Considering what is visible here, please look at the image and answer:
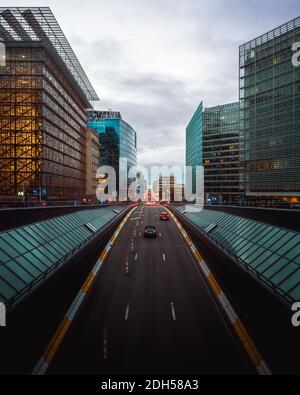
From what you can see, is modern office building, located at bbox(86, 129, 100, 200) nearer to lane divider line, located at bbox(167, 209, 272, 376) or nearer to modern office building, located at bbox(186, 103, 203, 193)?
modern office building, located at bbox(186, 103, 203, 193)

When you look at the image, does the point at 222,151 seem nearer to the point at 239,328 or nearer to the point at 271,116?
the point at 271,116

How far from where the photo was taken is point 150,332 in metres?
13.9

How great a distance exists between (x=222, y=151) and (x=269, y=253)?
137 meters

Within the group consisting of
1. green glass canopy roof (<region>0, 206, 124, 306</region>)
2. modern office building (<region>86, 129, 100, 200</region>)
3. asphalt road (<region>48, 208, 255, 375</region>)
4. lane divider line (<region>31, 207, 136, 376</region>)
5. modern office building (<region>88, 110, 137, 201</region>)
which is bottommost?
asphalt road (<region>48, 208, 255, 375</region>)

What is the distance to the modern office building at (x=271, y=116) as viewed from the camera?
70.1 metres

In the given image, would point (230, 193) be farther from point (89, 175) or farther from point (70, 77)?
point (70, 77)

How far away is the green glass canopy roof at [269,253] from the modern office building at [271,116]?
46961mm

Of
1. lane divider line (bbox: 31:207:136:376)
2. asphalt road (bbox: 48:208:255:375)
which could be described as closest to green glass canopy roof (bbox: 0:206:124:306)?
lane divider line (bbox: 31:207:136:376)

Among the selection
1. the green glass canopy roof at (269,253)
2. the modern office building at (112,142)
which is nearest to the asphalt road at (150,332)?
the green glass canopy roof at (269,253)

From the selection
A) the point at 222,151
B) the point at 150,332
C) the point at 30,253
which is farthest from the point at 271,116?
the point at 222,151

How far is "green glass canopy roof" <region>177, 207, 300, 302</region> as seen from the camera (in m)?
15.1

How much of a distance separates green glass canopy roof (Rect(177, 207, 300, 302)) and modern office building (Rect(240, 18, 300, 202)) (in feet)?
154

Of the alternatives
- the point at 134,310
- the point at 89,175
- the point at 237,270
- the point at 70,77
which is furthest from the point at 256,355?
the point at 89,175
